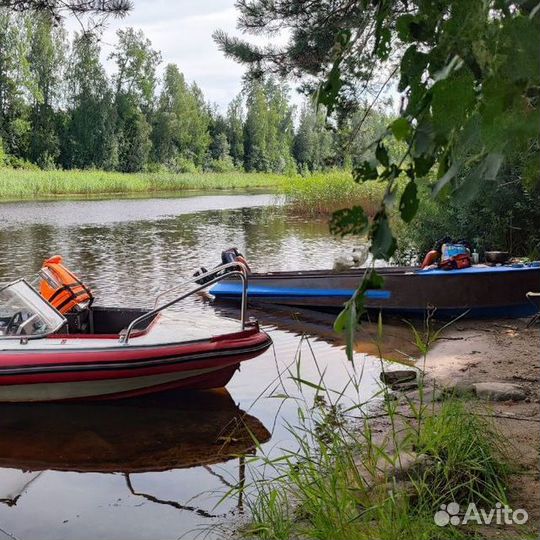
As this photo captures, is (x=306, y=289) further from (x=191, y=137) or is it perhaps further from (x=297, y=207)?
(x=191, y=137)

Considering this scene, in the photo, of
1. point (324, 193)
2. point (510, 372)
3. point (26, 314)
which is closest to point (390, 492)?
point (510, 372)

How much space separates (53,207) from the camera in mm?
31297

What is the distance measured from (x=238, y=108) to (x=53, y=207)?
167 ft

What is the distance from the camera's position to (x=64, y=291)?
7.46m

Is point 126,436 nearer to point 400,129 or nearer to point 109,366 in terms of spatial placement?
point 109,366

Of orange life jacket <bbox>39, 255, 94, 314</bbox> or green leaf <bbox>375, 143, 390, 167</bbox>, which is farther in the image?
orange life jacket <bbox>39, 255, 94, 314</bbox>

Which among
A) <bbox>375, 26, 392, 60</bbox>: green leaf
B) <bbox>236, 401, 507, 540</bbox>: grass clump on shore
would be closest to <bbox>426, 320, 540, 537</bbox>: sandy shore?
<bbox>236, 401, 507, 540</bbox>: grass clump on shore

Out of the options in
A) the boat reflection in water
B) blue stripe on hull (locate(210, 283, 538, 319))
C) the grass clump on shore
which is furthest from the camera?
blue stripe on hull (locate(210, 283, 538, 319))

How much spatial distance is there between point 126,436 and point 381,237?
5.37 m

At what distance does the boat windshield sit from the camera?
660 cm

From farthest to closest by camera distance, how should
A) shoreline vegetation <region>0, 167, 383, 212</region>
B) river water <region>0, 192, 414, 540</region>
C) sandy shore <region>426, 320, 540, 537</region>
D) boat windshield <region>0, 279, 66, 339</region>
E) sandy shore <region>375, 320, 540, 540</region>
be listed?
1. shoreline vegetation <region>0, 167, 383, 212</region>
2. boat windshield <region>0, 279, 66, 339</region>
3. river water <region>0, 192, 414, 540</region>
4. sandy shore <region>426, 320, 540, 537</region>
5. sandy shore <region>375, 320, 540, 540</region>

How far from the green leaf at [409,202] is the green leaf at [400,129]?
58mm

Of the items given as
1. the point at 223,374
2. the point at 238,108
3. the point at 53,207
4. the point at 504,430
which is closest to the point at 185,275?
the point at 223,374

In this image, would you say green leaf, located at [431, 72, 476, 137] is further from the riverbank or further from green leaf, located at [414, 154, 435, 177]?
the riverbank
